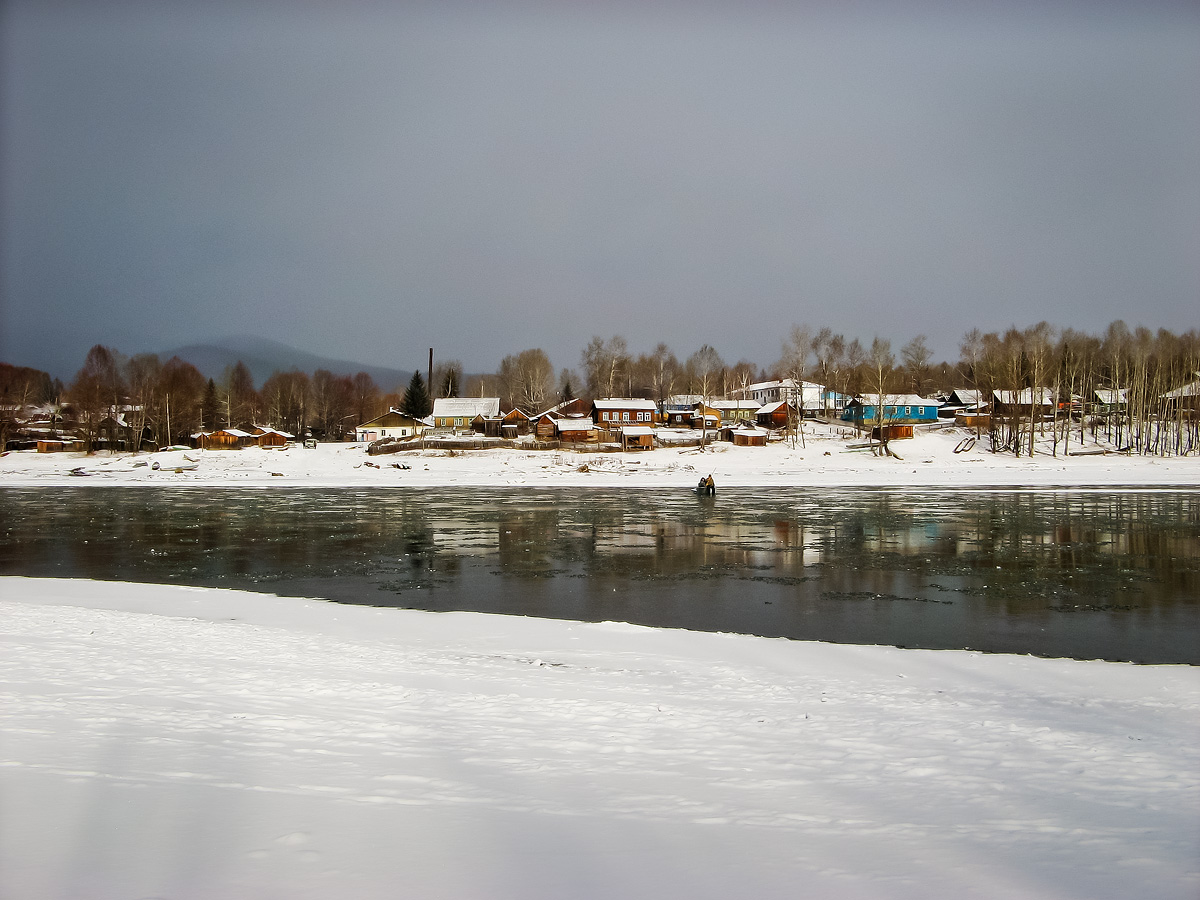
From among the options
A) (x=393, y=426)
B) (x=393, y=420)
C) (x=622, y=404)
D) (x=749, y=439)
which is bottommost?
(x=749, y=439)

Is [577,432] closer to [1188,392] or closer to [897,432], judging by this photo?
[897,432]

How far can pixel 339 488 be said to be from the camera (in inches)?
1906

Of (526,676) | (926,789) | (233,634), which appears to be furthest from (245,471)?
(926,789)

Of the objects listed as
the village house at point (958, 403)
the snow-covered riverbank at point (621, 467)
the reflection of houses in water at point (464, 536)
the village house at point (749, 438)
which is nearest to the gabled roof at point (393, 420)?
the snow-covered riverbank at point (621, 467)

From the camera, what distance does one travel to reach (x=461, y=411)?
93812 mm

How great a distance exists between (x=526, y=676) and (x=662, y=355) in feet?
423

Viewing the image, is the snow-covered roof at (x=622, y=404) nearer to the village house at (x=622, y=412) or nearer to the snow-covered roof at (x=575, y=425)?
the village house at (x=622, y=412)

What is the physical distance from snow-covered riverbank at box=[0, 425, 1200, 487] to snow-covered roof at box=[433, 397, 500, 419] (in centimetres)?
1795

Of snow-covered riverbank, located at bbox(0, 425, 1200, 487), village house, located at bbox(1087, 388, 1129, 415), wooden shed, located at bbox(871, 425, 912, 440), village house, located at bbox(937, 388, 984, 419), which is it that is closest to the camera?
snow-covered riverbank, located at bbox(0, 425, 1200, 487)

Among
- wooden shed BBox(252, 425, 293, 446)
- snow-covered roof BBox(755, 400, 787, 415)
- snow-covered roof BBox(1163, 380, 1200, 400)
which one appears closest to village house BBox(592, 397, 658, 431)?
snow-covered roof BBox(755, 400, 787, 415)

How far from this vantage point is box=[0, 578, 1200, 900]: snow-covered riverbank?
422 cm

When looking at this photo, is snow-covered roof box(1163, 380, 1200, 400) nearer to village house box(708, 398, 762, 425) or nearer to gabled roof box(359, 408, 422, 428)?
village house box(708, 398, 762, 425)

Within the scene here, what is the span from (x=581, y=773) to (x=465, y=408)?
296 ft

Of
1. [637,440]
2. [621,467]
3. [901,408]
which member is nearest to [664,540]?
[621,467]
